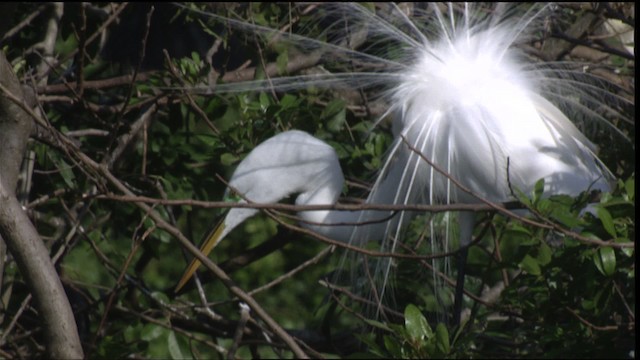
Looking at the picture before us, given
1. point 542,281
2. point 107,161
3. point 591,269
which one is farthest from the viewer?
point 107,161

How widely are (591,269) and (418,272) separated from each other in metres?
0.85

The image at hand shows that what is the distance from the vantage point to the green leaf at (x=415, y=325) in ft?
4.75

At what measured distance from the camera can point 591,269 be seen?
150cm

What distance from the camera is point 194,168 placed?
2.24 metres

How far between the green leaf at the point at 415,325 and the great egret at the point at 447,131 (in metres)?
0.57

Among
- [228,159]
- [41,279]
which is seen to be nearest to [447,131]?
[228,159]

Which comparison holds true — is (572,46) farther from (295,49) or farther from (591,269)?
(591,269)

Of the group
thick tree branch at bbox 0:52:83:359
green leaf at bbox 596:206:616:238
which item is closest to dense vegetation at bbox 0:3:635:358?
green leaf at bbox 596:206:616:238

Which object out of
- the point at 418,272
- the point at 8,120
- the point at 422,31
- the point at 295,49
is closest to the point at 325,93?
the point at 295,49

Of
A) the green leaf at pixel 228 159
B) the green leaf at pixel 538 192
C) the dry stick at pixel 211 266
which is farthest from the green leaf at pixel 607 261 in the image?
the green leaf at pixel 228 159

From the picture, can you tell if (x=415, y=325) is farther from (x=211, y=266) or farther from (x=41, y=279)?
(x=41, y=279)

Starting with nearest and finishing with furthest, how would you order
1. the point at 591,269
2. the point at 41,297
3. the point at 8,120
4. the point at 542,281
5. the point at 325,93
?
1. the point at 41,297
2. the point at 8,120
3. the point at 591,269
4. the point at 542,281
5. the point at 325,93

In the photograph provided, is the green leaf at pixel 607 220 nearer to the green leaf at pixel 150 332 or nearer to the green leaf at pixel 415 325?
the green leaf at pixel 415 325

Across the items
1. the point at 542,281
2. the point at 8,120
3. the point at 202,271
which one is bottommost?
the point at 202,271
